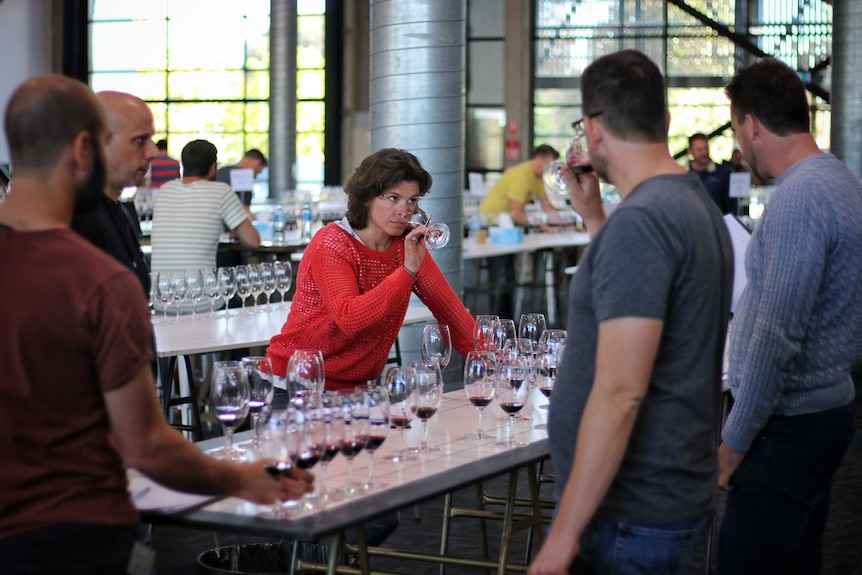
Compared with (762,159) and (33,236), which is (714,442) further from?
(33,236)

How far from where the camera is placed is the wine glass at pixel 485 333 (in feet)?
11.8

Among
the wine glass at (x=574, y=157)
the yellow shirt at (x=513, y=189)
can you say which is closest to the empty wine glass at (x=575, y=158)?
the wine glass at (x=574, y=157)

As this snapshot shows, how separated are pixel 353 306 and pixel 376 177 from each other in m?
0.45

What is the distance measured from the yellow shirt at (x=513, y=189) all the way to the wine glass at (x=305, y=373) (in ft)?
29.3

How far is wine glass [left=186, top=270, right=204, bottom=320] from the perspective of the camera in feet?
18.7

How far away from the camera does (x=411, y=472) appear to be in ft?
8.70

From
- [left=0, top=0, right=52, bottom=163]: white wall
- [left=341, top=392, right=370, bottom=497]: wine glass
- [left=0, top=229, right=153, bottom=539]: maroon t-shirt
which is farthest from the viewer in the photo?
[left=0, top=0, right=52, bottom=163]: white wall

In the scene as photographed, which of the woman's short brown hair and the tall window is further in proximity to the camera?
the tall window

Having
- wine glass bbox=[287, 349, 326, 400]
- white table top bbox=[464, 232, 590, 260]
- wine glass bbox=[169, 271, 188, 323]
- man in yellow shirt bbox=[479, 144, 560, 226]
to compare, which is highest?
man in yellow shirt bbox=[479, 144, 560, 226]

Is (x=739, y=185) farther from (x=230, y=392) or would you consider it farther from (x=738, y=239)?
(x=230, y=392)

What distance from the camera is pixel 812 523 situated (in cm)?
299

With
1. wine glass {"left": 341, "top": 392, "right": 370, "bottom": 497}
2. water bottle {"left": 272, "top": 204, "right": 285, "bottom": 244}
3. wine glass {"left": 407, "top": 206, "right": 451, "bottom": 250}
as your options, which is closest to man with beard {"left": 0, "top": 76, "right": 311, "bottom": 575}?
wine glass {"left": 341, "top": 392, "right": 370, "bottom": 497}

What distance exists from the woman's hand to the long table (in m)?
0.45

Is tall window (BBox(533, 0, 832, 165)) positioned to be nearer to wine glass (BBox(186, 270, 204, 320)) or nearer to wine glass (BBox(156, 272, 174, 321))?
wine glass (BBox(186, 270, 204, 320))
